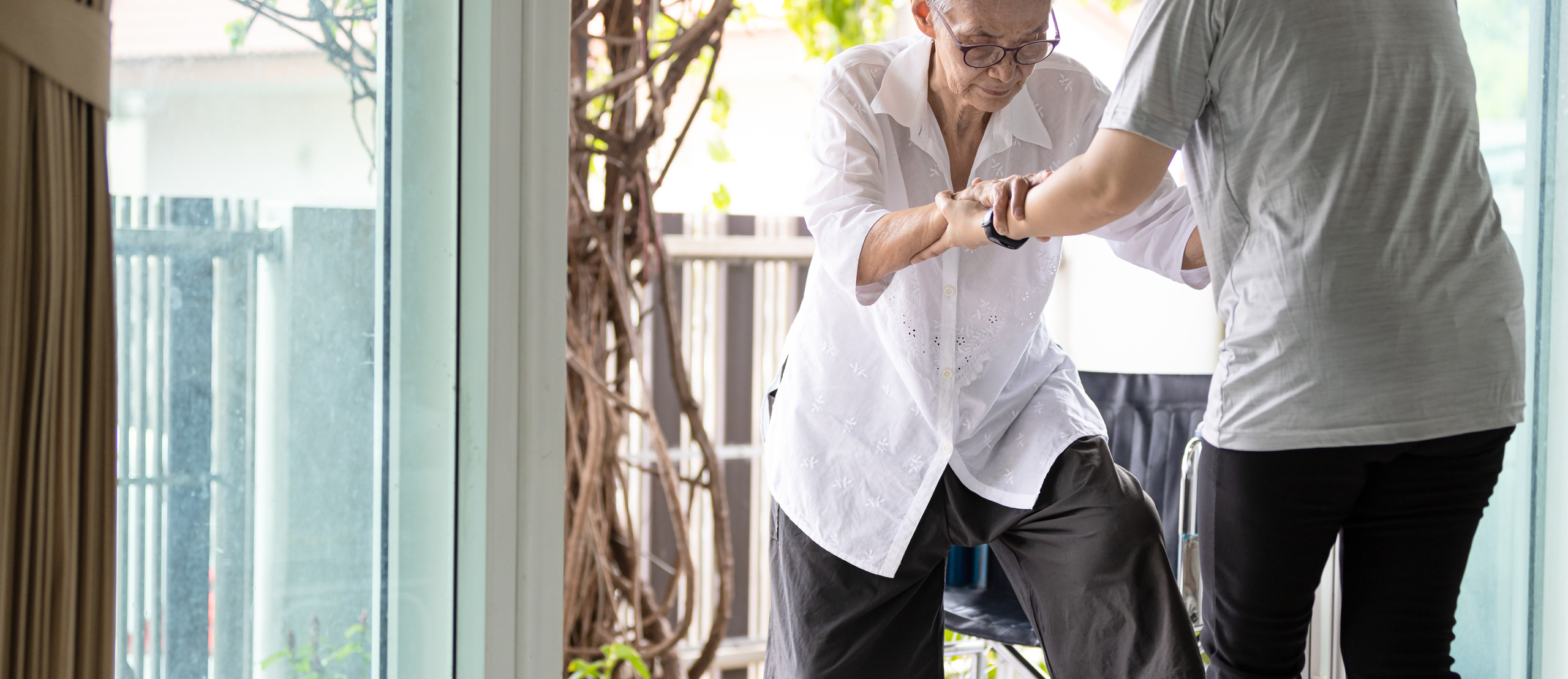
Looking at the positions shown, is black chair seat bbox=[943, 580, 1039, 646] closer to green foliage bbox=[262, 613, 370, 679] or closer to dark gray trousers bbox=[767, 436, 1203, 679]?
dark gray trousers bbox=[767, 436, 1203, 679]

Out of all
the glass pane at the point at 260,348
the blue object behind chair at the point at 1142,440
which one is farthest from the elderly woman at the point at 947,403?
the blue object behind chair at the point at 1142,440

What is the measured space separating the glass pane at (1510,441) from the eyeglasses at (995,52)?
3.07 ft

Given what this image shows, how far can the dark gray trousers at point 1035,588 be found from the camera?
1.25 m

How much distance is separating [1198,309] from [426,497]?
7.05 feet

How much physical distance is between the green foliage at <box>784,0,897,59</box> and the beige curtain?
2147 mm

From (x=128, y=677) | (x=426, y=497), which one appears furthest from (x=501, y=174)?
(x=128, y=677)

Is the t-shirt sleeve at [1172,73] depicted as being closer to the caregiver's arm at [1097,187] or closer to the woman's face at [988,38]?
the caregiver's arm at [1097,187]

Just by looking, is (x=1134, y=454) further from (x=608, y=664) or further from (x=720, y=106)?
(x=720, y=106)

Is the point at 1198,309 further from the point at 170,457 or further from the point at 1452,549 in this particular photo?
the point at 170,457

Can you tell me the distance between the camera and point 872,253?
1.21 m

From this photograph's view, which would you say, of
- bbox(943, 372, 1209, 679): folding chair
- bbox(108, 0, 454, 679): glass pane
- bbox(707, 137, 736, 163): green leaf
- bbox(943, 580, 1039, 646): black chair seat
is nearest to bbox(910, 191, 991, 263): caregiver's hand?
bbox(108, 0, 454, 679): glass pane

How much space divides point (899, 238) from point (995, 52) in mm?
276

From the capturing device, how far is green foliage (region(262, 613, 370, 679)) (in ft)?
4.12

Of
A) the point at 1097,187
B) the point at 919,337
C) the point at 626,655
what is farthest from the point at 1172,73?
the point at 626,655
